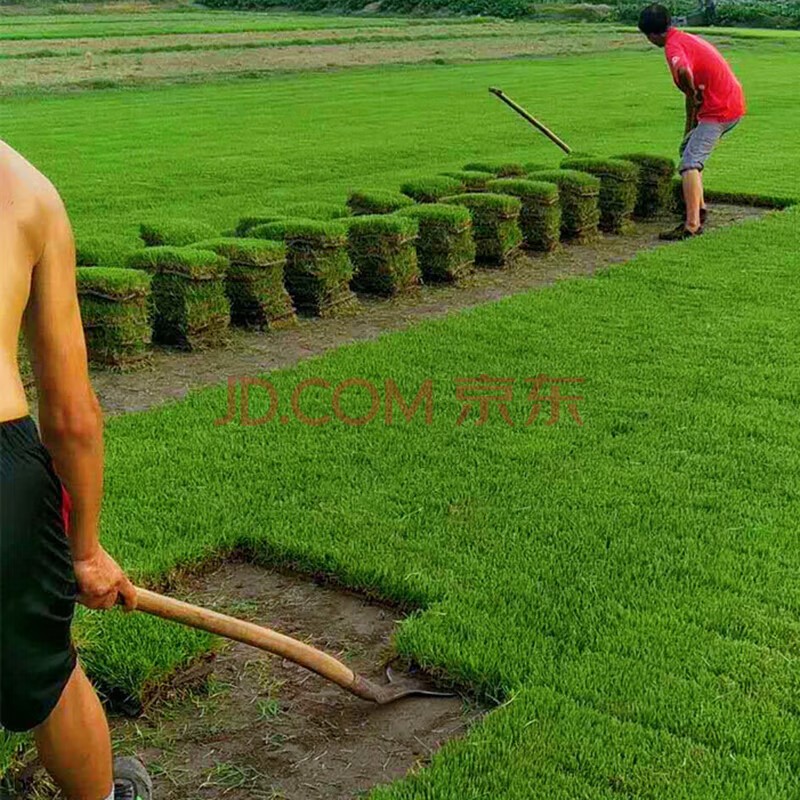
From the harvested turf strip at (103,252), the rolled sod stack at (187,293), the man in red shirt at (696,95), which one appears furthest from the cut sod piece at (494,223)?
the harvested turf strip at (103,252)

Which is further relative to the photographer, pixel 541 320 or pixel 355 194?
pixel 355 194

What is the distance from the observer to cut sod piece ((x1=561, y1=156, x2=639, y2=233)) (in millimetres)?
10750

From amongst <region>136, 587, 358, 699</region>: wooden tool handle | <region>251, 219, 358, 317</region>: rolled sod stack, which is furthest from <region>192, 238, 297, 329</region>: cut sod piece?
<region>136, 587, 358, 699</region>: wooden tool handle

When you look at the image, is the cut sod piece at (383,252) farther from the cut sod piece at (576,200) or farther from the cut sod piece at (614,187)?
the cut sod piece at (614,187)

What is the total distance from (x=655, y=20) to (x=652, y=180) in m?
1.74

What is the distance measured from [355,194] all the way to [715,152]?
26.4ft

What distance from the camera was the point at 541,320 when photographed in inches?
295

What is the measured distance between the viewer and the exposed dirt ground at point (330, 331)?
643 cm

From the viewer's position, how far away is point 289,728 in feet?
11.1

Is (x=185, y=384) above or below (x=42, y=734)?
below

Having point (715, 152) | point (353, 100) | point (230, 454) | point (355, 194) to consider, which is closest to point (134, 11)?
point (353, 100)

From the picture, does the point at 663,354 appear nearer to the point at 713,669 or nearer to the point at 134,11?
the point at 713,669

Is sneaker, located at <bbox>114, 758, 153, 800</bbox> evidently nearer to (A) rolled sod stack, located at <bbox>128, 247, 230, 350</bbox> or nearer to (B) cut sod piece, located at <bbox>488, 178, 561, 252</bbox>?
(A) rolled sod stack, located at <bbox>128, 247, 230, 350</bbox>

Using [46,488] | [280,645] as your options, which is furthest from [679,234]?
[46,488]
